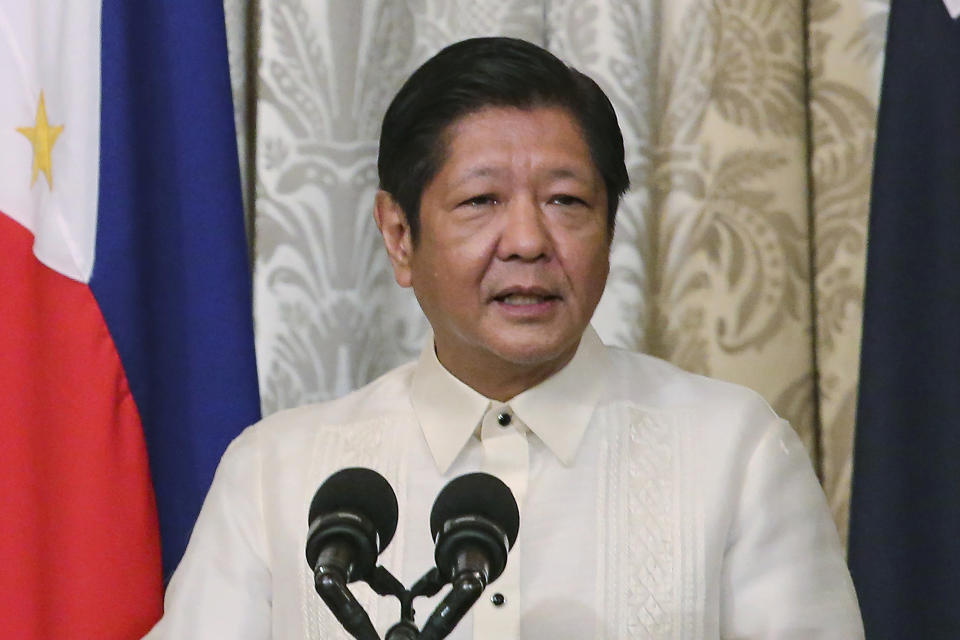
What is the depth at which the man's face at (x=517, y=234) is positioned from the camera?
4.88ft

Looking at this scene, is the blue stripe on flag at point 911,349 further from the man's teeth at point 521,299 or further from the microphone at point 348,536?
the microphone at point 348,536

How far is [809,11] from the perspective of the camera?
2.10 m

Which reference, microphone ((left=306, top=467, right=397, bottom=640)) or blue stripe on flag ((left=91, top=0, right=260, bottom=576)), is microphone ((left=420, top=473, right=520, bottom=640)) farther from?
blue stripe on flag ((left=91, top=0, right=260, bottom=576))

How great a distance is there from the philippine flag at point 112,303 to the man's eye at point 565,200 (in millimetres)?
688

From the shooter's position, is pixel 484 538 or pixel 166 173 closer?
pixel 484 538

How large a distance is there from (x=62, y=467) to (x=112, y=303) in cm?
26

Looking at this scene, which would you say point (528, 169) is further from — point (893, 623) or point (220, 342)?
point (893, 623)

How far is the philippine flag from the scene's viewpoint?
193 centimetres

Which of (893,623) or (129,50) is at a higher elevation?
(129,50)

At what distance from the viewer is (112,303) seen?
6.49ft

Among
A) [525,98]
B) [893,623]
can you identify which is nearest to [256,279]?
[525,98]

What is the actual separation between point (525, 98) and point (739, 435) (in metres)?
0.49

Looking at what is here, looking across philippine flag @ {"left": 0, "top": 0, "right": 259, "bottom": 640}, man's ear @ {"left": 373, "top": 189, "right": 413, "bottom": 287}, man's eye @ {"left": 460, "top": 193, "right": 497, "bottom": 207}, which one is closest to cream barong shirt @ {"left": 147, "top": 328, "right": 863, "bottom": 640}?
man's ear @ {"left": 373, "top": 189, "right": 413, "bottom": 287}

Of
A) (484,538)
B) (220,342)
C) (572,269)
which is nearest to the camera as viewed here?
(484,538)
